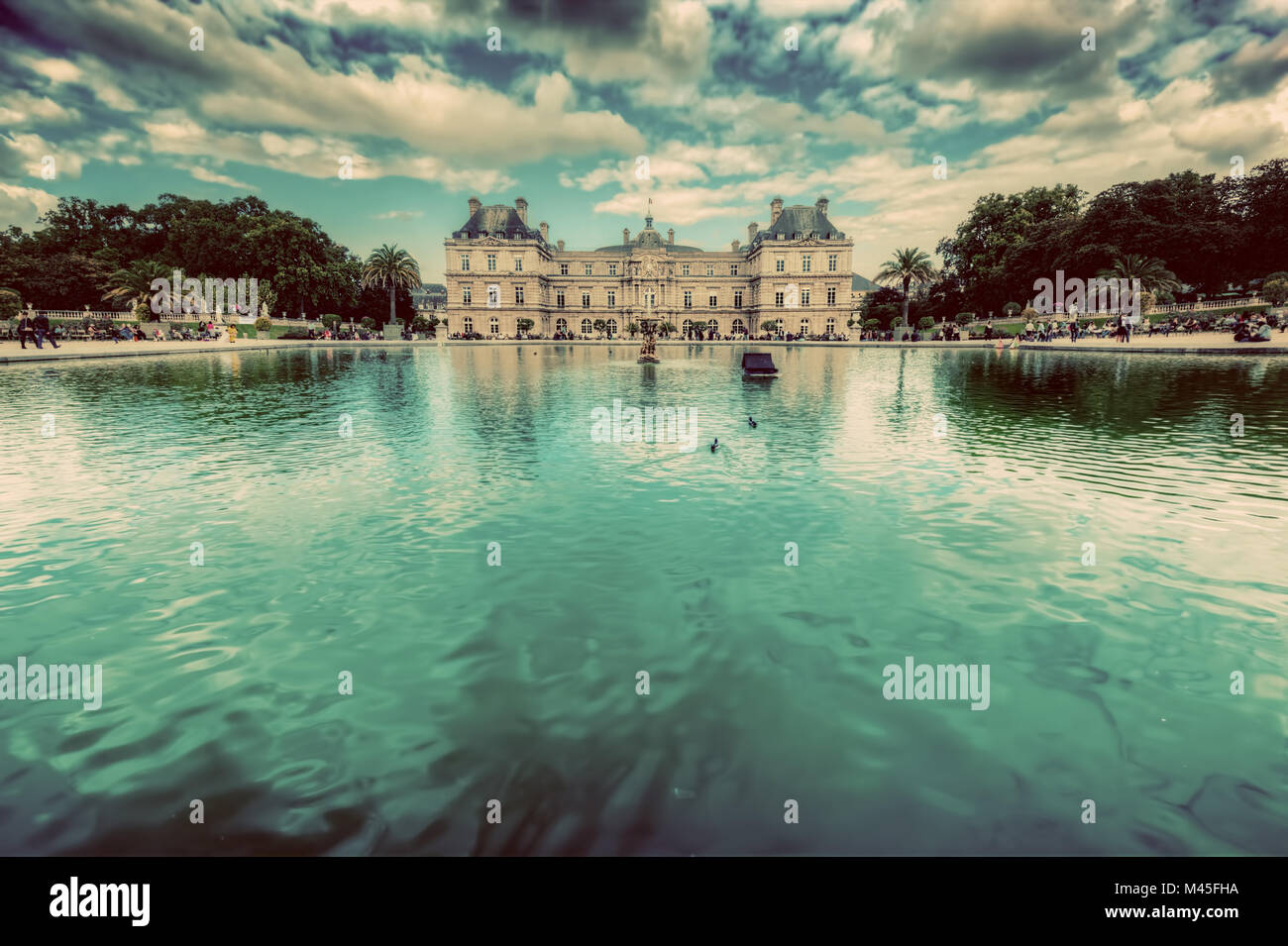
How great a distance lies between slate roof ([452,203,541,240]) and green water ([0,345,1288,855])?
3476 inches

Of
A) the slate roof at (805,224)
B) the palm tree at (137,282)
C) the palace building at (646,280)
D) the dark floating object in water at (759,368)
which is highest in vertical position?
the slate roof at (805,224)

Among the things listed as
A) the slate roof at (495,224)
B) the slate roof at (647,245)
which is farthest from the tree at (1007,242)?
the slate roof at (495,224)

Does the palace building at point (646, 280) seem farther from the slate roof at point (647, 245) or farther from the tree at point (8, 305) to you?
the tree at point (8, 305)

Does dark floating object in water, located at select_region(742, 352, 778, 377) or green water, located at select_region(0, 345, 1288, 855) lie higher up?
dark floating object in water, located at select_region(742, 352, 778, 377)

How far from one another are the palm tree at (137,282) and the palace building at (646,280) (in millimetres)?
33787

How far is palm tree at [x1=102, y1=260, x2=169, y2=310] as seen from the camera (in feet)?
204

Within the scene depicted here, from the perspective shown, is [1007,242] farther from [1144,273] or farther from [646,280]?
[646,280]

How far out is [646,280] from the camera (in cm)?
9975

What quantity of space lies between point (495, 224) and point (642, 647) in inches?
3843

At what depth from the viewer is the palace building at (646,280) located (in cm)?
9181

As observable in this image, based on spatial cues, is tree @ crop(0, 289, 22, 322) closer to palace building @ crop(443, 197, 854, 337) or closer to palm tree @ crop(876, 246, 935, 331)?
palace building @ crop(443, 197, 854, 337)

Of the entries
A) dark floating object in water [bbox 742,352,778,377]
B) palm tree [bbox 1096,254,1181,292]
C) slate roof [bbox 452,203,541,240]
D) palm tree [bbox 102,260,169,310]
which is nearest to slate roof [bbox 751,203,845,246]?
slate roof [bbox 452,203,541,240]

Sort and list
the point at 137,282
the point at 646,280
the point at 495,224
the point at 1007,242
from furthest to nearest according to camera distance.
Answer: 1. the point at 646,280
2. the point at 495,224
3. the point at 1007,242
4. the point at 137,282

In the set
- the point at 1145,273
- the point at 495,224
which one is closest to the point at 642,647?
the point at 1145,273
